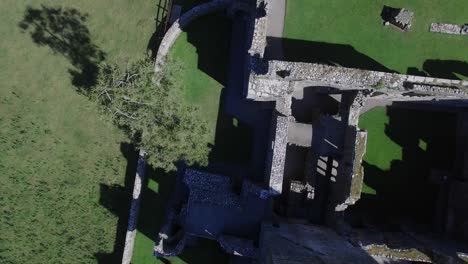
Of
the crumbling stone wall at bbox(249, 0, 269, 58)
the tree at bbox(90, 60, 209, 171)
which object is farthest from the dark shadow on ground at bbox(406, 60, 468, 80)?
the tree at bbox(90, 60, 209, 171)

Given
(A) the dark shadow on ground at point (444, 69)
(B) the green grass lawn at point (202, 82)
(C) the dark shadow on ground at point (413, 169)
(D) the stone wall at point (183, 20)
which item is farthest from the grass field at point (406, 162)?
(D) the stone wall at point (183, 20)

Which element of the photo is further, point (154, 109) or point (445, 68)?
point (445, 68)

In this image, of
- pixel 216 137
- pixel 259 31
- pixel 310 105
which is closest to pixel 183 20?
pixel 259 31

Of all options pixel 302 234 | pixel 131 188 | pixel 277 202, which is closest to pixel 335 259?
pixel 302 234

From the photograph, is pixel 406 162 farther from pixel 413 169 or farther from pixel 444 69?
pixel 444 69

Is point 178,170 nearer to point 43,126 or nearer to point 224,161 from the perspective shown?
point 224,161

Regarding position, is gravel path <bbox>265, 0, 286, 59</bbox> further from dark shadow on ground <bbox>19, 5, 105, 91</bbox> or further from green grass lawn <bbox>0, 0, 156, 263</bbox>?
dark shadow on ground <bbox>19, 5, 105, 91</bbox>
